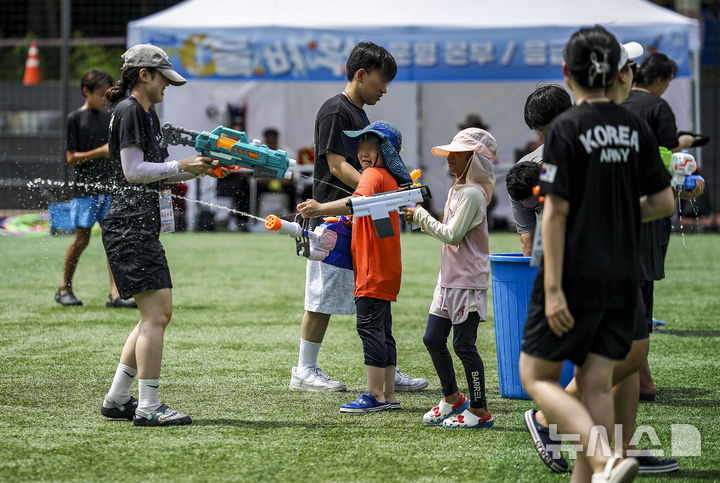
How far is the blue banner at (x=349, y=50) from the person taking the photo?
14773 millimetres

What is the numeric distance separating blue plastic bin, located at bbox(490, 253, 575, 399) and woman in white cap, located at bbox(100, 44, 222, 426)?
1.53 m

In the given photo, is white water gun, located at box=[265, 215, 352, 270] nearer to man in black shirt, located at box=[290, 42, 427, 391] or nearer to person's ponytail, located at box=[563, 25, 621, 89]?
man in black shirt, located at box=[290, 42, 427, 391]

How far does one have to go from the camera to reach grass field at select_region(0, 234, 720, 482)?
3.95 metres

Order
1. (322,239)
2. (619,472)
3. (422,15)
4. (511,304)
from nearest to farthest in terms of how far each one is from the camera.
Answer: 1. (619,472)
2. (511,304)
3. (322,239)
4. (422,15)

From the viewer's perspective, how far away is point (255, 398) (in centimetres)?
522

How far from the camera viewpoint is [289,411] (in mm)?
4941

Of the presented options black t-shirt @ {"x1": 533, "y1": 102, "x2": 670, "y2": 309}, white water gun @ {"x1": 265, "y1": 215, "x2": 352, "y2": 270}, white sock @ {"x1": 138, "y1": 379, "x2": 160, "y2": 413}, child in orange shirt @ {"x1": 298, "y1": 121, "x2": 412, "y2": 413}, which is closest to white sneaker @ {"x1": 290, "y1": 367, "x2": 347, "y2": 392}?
child in orange shirt @ {"x1": 298, "y1": 121, "x2": 412, "y2": 413}

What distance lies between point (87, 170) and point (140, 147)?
4.16 metres

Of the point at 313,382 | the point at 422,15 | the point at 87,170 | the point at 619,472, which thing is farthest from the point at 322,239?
the point at 422,15

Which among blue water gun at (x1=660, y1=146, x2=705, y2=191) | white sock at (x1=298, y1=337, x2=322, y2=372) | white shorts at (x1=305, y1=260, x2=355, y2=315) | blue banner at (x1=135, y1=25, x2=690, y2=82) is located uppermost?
blue banner at (x1=135, y1=25, x2=690, y2=82)

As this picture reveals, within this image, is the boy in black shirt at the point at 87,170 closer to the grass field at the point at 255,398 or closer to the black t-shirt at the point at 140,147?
the grass field at the point at 255,398

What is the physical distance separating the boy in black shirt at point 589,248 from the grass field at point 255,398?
0.68 metres

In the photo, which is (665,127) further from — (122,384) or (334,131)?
(122,384)

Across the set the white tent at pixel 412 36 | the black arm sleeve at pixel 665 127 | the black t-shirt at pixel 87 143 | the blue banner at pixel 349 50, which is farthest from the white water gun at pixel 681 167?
the blue banner at pixel 349 50
